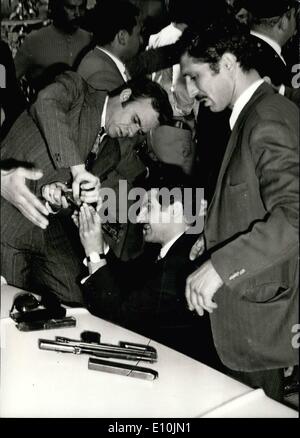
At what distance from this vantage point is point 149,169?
84.3 inches

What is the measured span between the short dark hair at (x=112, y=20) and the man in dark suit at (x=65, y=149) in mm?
201

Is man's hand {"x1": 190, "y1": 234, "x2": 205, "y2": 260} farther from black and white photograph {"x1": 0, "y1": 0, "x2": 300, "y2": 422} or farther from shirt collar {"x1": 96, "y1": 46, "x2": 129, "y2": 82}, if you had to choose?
shirt collar {"x1": 96, "y1": 46, "x2": 129, "y2": 82}

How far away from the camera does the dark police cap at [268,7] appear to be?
1.93m

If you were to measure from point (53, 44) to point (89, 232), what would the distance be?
2.40 feet

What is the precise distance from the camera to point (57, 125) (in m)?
1.86

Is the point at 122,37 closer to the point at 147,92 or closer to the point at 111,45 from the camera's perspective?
the point at 111,45

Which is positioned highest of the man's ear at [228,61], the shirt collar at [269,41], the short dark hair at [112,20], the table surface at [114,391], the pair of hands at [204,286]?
the short dark hair at [112,20]

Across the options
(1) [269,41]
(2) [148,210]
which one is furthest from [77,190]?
(1) [269,41]

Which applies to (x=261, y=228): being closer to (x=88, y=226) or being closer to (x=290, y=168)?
(x=290, y=168)

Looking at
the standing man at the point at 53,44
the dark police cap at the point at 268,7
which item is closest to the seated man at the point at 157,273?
the standing man at the point at 53,44

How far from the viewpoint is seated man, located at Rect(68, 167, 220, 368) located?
193cm

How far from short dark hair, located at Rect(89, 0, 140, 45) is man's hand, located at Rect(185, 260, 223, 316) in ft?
3.54

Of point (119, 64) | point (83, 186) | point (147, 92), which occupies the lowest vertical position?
point (83, 186)

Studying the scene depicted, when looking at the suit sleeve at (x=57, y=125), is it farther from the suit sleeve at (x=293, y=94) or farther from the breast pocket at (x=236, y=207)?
the suit sleeve at (x=293, y=94)
